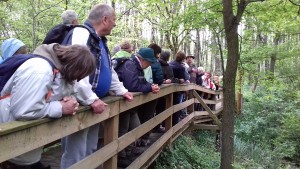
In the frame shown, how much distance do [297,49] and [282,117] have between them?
3.95 m

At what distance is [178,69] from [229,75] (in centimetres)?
144

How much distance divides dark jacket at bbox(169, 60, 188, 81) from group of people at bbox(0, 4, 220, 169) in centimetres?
303

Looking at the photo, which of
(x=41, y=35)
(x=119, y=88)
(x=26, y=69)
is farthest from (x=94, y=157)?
(x=41, y=35)

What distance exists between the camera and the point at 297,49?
1605 cm

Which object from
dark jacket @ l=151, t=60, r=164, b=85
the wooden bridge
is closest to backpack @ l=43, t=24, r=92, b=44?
the wooden bridge

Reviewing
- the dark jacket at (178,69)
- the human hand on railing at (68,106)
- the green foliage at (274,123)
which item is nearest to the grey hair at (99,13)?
the human hand on railing at (68,106)

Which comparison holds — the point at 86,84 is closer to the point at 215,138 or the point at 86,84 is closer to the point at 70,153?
the point at 70,153

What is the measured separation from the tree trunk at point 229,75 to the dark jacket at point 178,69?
4.25ft

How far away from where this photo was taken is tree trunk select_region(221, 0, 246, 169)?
20.7ft

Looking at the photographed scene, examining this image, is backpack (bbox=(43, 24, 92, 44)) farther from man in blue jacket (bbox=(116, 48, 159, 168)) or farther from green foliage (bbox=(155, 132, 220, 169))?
green foliage (bbox=(155, 132, 220, 169))

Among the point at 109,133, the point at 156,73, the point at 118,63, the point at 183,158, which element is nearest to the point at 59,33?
the point at 109,133

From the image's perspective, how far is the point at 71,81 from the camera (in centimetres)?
241

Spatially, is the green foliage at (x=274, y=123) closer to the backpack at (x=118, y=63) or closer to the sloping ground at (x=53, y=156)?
the backpack at (x=118, y=63)

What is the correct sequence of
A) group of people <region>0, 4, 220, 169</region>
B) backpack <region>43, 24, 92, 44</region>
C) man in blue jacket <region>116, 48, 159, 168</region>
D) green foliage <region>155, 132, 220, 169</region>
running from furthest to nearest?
green foliage <region>155, 132, 220, 169</region>
man in blue jacket <region>116, 48, 159, 168</region>
backpack <region>43, 24, 92, 44</region>
group of people <region>0, 4, 220, 169</region>
